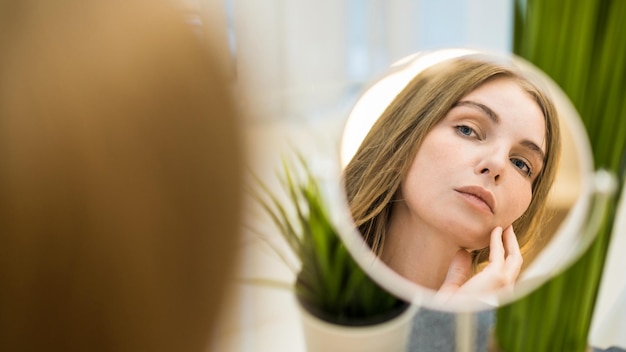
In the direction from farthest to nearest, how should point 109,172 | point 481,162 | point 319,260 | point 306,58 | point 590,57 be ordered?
point 306,58, point 319,260, point 590,57, point 481,162, point 109,172

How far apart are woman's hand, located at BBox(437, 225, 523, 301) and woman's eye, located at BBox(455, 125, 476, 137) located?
0.28 ft

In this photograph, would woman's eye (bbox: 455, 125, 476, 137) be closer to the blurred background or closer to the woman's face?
the woman's face

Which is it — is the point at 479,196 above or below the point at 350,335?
above

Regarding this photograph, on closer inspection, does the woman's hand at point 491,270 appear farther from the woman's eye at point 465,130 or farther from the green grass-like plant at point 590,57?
the green grass-like plant at point 590,57

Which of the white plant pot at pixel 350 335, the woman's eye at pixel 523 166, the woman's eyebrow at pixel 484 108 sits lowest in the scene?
the white plant pot at pixel 350 335

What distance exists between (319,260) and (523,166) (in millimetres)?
383

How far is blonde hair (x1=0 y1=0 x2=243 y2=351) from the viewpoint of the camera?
17 cm

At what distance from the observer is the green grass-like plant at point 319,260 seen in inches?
27.3

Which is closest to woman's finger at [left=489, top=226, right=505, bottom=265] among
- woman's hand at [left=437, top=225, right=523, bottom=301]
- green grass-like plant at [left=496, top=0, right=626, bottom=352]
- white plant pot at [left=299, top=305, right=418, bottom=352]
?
woman's hand at [left=437, top=225, right=523, bottom=301]

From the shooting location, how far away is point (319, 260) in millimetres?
728

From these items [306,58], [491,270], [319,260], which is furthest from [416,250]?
[306,58]

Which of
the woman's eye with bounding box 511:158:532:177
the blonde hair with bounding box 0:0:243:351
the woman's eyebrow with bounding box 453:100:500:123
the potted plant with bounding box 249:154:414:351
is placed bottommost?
the potted plant with bounding box 249:154:414:351

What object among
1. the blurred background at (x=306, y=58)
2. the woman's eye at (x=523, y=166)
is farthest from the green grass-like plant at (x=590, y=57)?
the woman's eye at (x=523, y=166)

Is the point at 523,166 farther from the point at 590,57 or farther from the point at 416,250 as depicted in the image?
the point at 590,57
